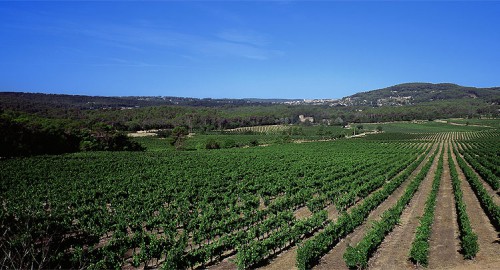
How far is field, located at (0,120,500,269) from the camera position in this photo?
17.7m

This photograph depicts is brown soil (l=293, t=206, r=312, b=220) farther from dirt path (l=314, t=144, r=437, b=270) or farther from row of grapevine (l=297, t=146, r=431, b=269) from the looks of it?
dirt path (l=314, t=144, r=437, b=270)

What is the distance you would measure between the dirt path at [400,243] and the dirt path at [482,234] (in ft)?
11.7

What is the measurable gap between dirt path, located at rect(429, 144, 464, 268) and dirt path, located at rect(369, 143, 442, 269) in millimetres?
1275

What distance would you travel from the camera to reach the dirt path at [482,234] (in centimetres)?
1834

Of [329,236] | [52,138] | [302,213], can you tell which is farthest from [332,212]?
[52,138]

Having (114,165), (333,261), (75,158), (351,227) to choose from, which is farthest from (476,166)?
(75,158)

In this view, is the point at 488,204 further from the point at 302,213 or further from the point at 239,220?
the point at 239,220

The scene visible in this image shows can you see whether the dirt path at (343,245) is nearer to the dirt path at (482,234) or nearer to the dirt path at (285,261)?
the dirt path at (285,261)

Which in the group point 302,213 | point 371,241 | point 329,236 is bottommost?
point 302,213

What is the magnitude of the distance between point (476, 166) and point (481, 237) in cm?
3522

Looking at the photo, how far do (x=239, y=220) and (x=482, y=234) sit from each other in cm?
1733

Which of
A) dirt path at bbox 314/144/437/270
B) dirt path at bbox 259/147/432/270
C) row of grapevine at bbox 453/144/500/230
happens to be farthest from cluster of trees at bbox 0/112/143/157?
row of grapevine at bbox 453/144/500/230

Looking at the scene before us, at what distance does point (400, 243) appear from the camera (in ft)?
68.9

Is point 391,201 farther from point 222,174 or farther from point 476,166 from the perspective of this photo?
point 476,166
